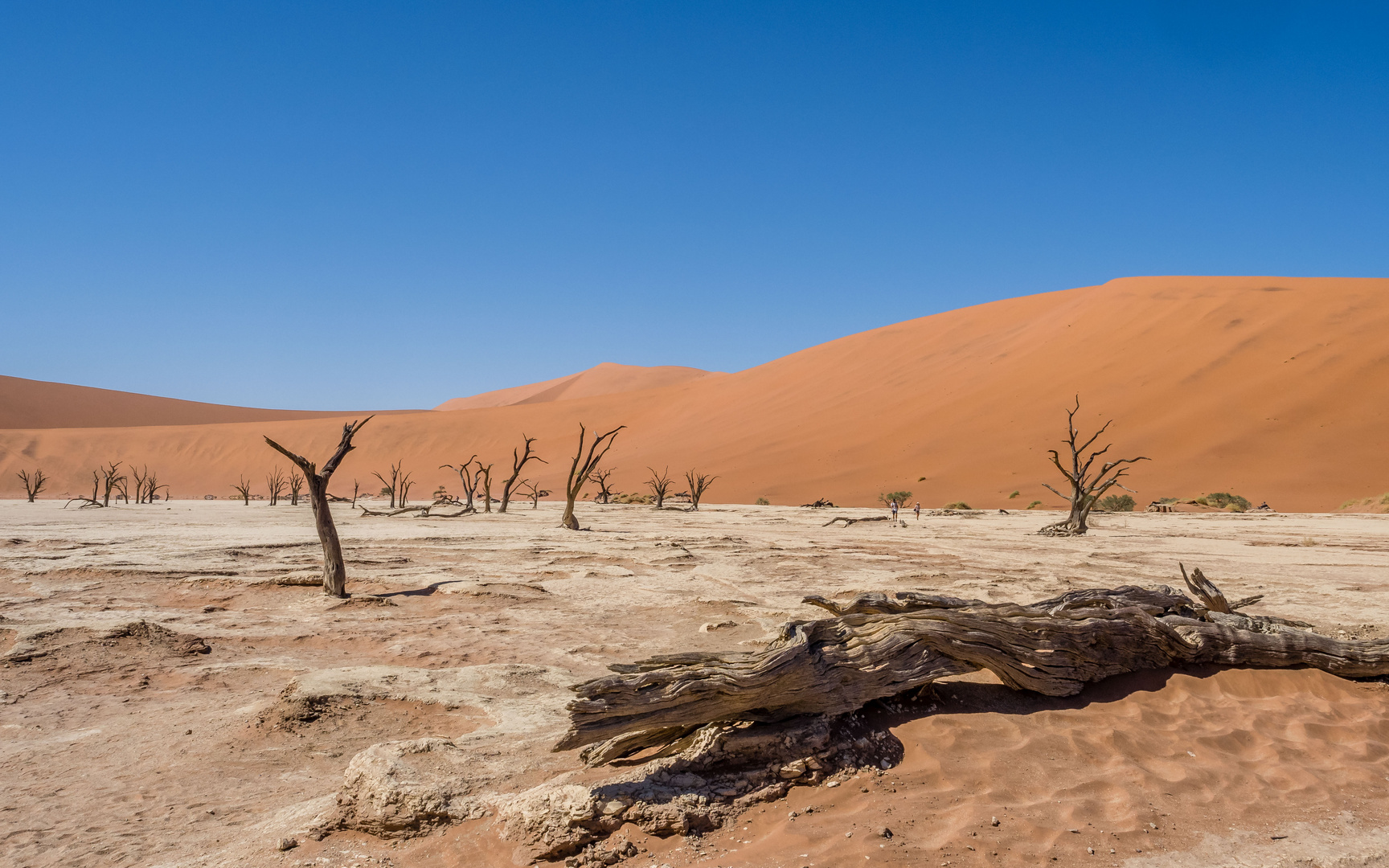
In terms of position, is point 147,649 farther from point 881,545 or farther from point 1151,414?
point 1151,414

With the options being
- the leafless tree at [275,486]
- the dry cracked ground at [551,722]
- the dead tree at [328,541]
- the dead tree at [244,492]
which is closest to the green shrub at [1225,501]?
the dry cracked ground at [551,722]

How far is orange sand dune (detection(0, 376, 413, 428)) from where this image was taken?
83938 mm

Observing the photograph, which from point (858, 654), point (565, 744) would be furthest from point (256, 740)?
point (858, 654)

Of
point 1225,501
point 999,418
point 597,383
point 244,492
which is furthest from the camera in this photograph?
A: point 597,383

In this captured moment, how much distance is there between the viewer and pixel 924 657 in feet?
13.7

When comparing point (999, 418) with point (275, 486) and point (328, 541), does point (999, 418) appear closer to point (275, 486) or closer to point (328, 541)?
point (328, 541)

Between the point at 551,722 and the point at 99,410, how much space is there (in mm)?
→ 109634

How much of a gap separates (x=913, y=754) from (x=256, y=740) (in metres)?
3.65

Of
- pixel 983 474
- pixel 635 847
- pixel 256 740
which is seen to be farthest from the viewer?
pixel 983 474

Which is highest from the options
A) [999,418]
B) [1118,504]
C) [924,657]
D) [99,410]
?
[99,410]

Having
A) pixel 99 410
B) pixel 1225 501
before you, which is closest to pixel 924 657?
pixel 1225 501

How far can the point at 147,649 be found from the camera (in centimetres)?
628

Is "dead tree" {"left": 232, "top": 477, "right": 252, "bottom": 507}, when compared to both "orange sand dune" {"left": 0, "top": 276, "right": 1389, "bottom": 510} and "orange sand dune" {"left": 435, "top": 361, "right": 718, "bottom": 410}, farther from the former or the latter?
"orange sand dune" {"left": 435, "top": 361, "right": 718, "bottom": 410}

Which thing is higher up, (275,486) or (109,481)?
(109,481)
